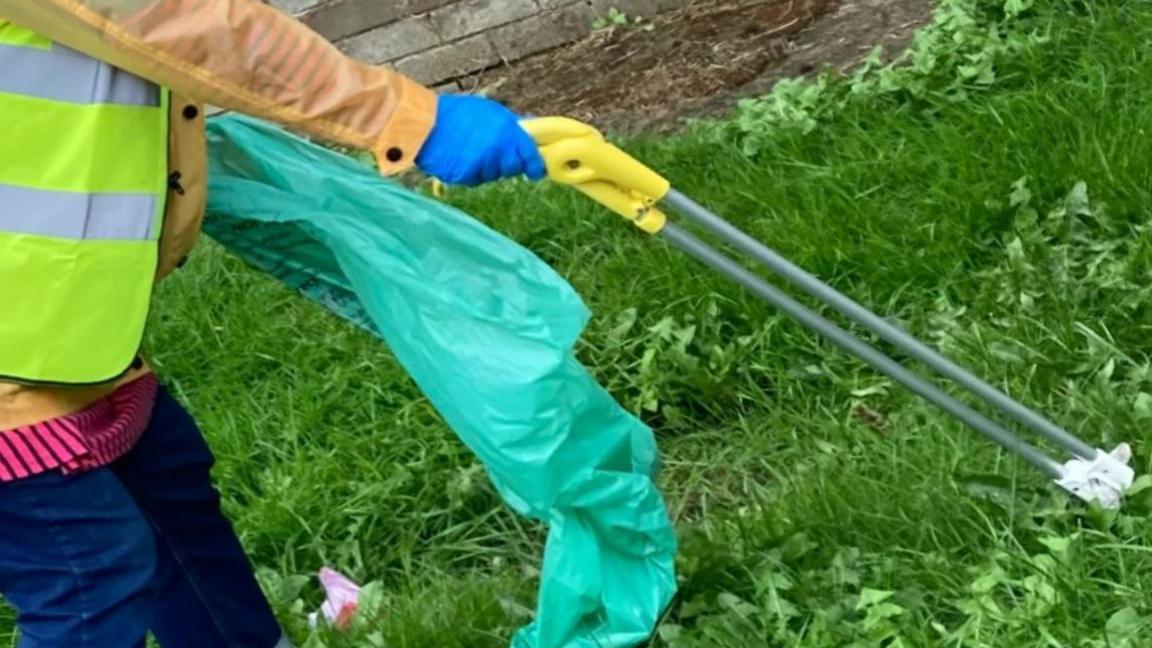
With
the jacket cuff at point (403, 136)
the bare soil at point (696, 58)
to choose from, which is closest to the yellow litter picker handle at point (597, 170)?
the jacket cuff at point (403, 136)

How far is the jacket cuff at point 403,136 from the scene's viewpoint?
2.13 metres

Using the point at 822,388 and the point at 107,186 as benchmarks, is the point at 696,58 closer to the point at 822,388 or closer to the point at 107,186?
the point at 822,388

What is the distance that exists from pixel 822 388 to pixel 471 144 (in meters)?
1.35

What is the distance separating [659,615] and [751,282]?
0.69 meters

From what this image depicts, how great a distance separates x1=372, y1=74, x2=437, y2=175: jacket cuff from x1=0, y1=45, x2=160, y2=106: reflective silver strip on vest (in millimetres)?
389

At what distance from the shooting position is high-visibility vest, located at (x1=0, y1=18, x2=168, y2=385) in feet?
7.00

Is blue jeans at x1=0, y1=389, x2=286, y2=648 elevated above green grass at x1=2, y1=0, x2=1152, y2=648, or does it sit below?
above

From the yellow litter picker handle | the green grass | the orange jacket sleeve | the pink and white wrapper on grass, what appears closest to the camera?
the orange jacket sleeve

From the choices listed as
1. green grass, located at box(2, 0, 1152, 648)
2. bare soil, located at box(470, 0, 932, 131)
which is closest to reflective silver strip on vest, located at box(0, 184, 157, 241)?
green grass, located at box(2, 0, 1152, 648)

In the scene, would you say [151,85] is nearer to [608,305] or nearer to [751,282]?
[751,282]

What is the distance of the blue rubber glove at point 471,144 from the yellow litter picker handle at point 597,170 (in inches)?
2.4

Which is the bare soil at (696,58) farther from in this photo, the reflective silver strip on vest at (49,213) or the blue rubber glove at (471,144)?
the reflective silver strip on vest at (49,213)

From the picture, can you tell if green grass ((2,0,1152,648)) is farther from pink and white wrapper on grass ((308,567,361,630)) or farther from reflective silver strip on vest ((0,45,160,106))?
reflective silver strip on vest ((0,45,160,106))

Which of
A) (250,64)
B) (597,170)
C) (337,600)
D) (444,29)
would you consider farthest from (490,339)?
(444,29)
